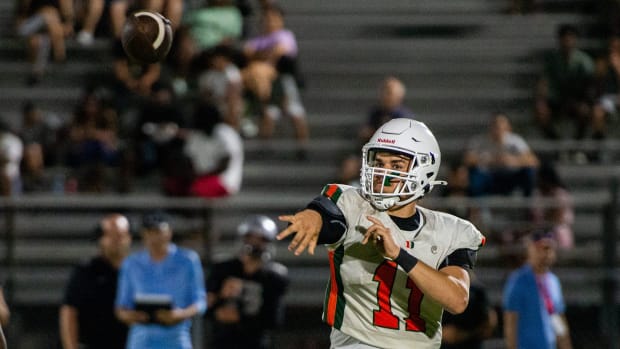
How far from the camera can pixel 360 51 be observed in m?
13.5

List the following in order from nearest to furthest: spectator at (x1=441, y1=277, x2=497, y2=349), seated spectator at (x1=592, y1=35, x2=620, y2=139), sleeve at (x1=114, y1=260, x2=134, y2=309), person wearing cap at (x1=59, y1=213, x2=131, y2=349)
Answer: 1. spectator at (x1=441, y1=277, x2=497, y2=349)
2. sleeve at (x1=114, y1=260, x2=134, y2=309)
3. person wearing cap at (x1=59, y1=213, x2=131, y2=349)
4. seated spectator at (x1=592, y1=35, x2=620, y2=139)

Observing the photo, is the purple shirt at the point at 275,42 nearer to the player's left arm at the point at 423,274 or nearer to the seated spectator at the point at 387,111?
the seated spectator at the point at 387,111

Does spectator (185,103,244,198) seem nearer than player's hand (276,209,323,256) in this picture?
No

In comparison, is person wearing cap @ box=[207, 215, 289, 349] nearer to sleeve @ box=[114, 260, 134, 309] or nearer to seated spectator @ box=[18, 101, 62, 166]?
sleeve @ box=[114, 260, 134, 309]

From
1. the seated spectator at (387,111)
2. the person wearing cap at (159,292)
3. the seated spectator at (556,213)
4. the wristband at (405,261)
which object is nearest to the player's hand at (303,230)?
the wristband at (405,261)

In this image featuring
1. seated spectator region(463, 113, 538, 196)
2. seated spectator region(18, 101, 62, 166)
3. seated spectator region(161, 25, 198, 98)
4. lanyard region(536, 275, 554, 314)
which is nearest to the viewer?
lanyard region(536, 275, 554, 314)

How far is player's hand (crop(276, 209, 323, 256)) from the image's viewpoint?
4.55m

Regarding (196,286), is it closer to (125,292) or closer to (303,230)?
(125,292)

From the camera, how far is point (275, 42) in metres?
12.2

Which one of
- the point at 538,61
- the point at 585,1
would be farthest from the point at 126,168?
the point at 585,1

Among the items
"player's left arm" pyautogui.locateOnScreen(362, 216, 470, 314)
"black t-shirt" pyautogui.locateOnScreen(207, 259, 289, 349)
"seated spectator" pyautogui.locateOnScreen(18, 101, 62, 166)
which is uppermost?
"player's left arm" pyautogui.locateOnScreen(362, 216, 470, 314)

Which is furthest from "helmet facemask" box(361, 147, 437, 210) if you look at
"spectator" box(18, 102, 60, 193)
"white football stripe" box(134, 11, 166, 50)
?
"spectator" box(18, 102, 60, 193)

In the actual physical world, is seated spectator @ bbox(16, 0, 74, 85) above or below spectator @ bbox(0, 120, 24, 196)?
above

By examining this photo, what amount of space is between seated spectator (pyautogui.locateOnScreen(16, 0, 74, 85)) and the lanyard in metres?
6.53
